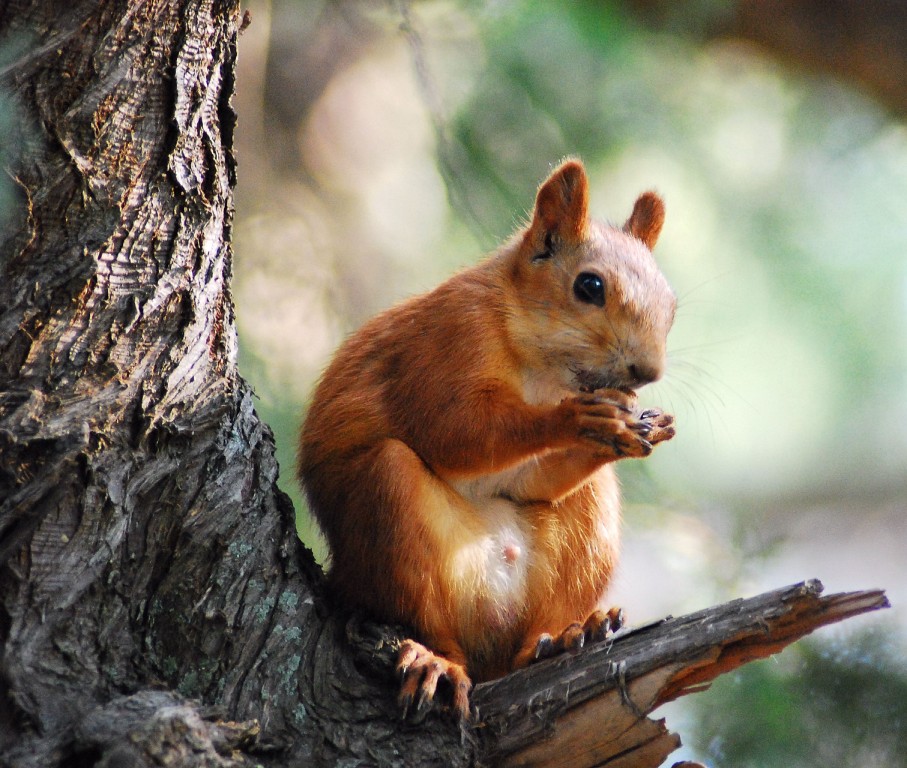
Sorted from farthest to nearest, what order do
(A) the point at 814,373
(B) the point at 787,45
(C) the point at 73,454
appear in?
(B) the point at 787,45
(A) the point at 814,373
(C) the point at 73,454

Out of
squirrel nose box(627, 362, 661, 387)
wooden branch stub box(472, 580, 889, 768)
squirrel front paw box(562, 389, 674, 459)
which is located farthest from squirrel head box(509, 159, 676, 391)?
wooden branch stub box(472, 580, 889, 768)

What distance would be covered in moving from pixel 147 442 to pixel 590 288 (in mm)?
1039

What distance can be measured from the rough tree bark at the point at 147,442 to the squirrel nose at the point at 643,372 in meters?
0.64

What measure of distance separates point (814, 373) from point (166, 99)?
177 cm

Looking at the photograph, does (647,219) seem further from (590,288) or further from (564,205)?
(590,288)

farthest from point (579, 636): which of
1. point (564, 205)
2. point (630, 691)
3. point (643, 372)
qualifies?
point (564, 205)

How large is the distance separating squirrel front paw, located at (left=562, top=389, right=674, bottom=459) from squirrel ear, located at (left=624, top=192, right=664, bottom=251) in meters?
0.76

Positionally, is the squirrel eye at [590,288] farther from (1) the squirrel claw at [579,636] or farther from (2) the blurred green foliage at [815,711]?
(2) the blurred green foliage at [815,711]

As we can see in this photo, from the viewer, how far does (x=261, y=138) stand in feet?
12.2

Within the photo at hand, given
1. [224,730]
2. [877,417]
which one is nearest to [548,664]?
[224,730]

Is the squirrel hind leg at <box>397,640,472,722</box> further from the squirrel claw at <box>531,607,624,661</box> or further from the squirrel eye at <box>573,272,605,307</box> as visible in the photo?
the squirrel eye at <box>573,272,605,307</box>

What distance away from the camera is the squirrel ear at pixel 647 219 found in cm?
262

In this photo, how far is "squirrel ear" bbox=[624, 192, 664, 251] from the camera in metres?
2.62

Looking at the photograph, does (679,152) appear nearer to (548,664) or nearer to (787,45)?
(787,45)
